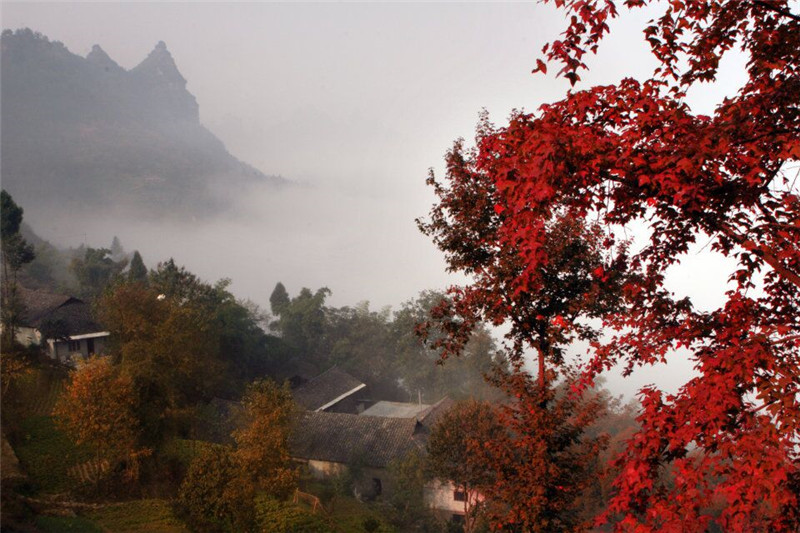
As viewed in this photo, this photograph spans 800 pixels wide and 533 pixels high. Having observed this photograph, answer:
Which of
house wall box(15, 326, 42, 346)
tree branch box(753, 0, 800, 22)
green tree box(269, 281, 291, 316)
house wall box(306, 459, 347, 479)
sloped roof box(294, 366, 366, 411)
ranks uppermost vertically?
green tree box(269, 281, 291, 316)

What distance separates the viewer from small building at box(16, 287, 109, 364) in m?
40.4

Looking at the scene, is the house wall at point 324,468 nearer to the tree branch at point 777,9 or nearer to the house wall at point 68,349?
the house wall at point 68,349

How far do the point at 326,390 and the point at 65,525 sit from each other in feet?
115

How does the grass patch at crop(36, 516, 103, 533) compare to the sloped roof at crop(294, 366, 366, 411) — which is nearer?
the grass patch at crop(36, 516, 103, 533)

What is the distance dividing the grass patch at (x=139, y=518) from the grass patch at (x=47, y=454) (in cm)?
270

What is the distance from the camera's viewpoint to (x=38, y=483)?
21.0 m

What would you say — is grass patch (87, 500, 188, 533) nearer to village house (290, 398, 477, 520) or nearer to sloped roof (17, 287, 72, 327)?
village house (290, 398, 477, 520)

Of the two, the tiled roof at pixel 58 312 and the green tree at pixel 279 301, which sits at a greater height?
the green tree at pixel 279 301

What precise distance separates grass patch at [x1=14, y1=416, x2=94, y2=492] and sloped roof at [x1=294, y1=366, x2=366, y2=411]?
22416 mm

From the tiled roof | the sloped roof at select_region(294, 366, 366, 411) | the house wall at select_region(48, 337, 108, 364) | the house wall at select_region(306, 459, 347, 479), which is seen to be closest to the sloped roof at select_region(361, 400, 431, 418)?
the sloped roof at select_region(294, 366, 366, 411)

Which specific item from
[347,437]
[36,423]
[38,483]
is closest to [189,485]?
[38,483]

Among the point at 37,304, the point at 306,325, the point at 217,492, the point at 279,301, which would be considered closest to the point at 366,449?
the point at 217,492

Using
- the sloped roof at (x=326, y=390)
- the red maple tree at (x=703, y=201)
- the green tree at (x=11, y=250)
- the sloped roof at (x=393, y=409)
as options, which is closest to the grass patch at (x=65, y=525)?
the red maple tree at (x=703, y=201)

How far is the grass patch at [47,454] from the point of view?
21734mm
